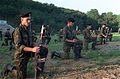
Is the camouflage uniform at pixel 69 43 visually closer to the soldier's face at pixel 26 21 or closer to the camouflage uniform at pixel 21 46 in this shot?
the camouflage uniform at pixel 21 46

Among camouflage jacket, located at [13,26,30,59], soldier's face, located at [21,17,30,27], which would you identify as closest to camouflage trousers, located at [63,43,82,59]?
camouflage jacket, located at [13,26,30,59]

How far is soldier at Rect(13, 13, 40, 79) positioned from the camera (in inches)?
375

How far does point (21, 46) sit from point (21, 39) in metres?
0.17

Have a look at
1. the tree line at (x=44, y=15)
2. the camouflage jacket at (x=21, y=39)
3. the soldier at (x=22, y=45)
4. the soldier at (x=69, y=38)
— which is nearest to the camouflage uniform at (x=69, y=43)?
the soldier at (x=69, y=38)

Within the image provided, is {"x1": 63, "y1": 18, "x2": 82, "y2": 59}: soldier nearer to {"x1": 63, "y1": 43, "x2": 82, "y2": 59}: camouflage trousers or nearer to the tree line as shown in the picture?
{"x1": 63, "y1": 43, "x2": 82, "y2": 59}: camouflage trousers

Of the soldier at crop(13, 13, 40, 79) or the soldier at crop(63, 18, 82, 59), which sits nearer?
the soldier at crop(13, 13, 40, 79)

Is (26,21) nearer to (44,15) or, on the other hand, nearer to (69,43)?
(69,43)

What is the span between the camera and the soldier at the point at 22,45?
952 cm

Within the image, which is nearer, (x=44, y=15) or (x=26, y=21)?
(x=26, y=21)

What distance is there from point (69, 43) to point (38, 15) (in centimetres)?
6047

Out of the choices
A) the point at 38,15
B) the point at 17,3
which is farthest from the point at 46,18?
the point at 17,3

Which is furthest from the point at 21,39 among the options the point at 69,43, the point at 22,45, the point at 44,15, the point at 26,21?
the point at 44,15

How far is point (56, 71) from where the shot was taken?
46.8 ft

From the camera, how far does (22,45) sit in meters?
9.55
